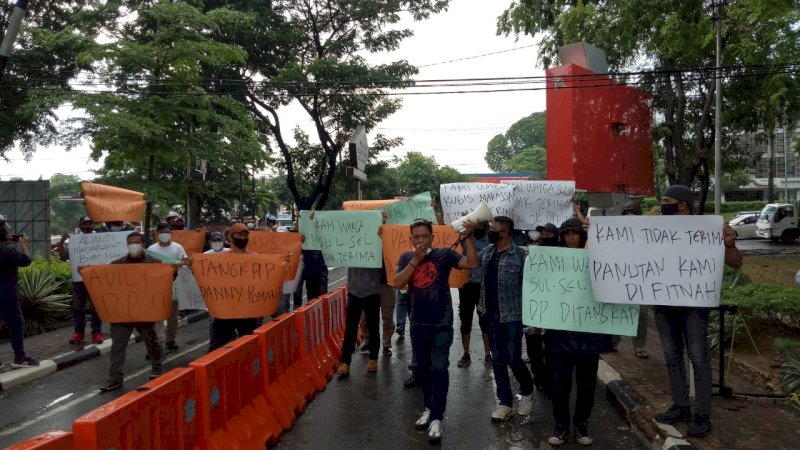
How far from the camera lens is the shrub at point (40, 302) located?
10758 millimetres

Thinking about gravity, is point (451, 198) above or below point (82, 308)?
above

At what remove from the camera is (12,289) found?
25.5 feet

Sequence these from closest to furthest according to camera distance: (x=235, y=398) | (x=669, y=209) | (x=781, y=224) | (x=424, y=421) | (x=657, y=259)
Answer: (x=235, y=398) → (x=657, y=259) → (x=669, y=209) → (x=424, y=421) → (x=781, y=224)

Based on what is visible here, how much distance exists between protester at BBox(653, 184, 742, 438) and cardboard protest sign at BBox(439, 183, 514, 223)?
2073mm

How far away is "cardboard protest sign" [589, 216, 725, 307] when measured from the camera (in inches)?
192

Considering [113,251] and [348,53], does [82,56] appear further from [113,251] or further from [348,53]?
[348,53]

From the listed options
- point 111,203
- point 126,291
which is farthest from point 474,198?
point 111,203

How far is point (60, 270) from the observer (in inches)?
476

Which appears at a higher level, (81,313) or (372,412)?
(81,313)

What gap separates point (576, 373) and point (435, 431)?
1.22 metres

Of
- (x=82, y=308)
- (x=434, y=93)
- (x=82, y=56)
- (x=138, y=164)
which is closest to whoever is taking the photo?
(x=82, y=308)

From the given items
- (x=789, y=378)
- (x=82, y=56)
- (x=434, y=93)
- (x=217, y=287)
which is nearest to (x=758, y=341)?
(x=789, y=378)

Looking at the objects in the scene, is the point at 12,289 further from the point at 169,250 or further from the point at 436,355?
the point at 436,355

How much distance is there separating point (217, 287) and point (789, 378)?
5.57 m
